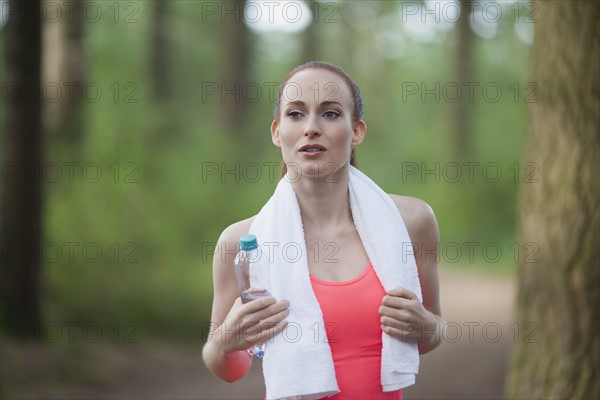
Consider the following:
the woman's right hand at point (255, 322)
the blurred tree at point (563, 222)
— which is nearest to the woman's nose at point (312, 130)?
the woman's right hand at point (255, 322)

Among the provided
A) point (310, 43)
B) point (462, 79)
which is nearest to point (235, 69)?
point (310, 43)

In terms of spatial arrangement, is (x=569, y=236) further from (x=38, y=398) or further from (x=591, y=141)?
(x=38, y=398)

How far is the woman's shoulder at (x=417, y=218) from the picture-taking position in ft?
8.95

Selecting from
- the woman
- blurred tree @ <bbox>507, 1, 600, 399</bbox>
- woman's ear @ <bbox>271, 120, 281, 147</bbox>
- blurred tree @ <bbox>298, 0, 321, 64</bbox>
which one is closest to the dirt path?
blurred tree @ <bbox>507, 1, 600, 399</bbox>

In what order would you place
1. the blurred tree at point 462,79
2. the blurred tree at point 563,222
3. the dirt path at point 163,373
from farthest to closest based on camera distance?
the blurred tree at point 462,79
the dirt path at point 163,373
the blurred tree at point 563,222

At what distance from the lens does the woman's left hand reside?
8.02 feet

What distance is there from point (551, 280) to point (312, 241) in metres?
2.57

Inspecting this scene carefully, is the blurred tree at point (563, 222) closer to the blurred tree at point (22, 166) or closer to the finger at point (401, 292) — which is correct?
the finger at point (401, 292)

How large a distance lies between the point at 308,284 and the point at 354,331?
0.21 m

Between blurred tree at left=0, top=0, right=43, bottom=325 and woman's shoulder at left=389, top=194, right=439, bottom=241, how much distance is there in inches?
261

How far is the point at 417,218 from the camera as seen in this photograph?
274 cm

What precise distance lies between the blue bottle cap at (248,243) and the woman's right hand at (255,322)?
0.54 feet

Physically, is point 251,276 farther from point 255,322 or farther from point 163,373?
point 163,373

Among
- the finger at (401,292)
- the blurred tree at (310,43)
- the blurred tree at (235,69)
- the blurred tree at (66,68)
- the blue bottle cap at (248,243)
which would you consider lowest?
the finger at (401,292)
